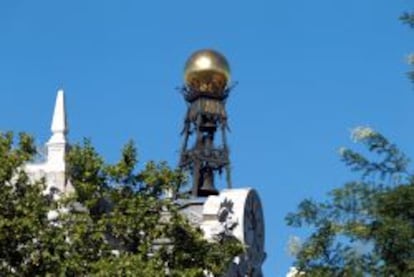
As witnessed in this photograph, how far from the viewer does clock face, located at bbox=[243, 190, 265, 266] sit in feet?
167

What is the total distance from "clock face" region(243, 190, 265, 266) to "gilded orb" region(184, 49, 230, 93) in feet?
76.2

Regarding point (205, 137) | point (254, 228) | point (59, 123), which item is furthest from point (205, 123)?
point (59, 123)

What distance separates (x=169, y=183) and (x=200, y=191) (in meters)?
32.9

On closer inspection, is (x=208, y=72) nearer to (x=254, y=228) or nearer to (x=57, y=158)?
(x=254, y=228)

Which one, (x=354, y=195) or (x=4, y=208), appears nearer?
(x=354, y=195)

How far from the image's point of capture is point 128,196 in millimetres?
35062

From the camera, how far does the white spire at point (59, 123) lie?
127 ft

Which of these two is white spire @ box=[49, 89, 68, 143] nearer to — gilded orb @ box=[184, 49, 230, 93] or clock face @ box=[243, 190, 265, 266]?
clock face @ box=[243, 190, 265, 266]

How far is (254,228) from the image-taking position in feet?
171

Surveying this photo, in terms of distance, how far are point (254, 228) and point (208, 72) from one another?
2599 centimetres

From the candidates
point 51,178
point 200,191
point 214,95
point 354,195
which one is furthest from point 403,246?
point 214,95

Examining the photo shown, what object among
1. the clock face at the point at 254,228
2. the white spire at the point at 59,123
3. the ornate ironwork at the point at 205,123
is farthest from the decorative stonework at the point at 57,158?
the ornate ironwork at the point at 205,123

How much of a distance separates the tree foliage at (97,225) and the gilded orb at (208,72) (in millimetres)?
39231

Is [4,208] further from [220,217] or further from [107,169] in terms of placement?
[220,217]
